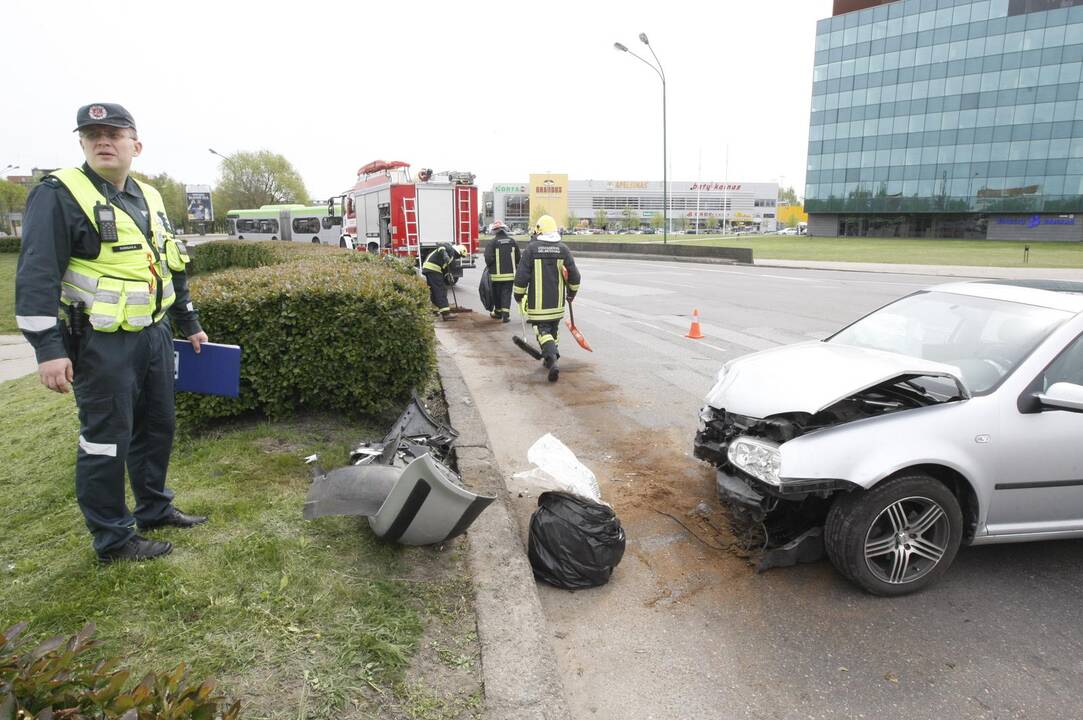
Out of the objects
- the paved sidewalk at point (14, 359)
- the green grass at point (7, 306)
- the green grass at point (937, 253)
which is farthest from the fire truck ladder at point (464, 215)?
the green grass at point (937, 253)

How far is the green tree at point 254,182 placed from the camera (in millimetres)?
87312

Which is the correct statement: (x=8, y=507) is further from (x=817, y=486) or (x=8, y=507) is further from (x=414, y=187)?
(x=414, y=187)

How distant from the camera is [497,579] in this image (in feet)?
10.5

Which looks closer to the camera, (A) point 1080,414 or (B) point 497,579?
(B) point 497,579

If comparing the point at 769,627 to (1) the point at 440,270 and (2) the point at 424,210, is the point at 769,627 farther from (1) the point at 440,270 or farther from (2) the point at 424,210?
(2) the point at 424,210

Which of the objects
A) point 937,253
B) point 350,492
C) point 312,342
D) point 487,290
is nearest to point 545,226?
point 312,342

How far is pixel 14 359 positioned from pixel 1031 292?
12.7 meters

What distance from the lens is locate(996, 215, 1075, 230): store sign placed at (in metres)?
54.3

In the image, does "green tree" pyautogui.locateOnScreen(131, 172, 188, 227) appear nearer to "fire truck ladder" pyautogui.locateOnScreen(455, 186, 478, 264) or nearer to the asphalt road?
"fire truck ladder" pyautogui.locateOnScreen(455, 186, 478, 264)

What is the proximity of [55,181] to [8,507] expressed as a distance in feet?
7.20

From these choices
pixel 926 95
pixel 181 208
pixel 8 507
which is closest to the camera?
pixel 8 507

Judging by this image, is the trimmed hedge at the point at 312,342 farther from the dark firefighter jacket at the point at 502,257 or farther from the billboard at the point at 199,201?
the billboard at the point at 199,201

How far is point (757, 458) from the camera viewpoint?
136 inches

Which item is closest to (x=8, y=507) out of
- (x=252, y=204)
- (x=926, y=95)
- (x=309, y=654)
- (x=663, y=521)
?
(x=309, y=654)
